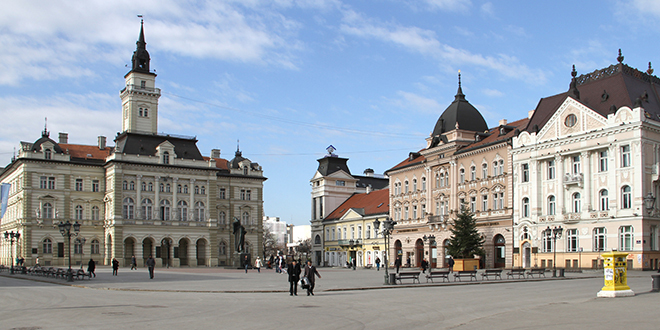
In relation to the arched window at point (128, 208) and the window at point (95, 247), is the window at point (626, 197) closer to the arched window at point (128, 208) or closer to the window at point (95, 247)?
the arched window at point (128, 208)

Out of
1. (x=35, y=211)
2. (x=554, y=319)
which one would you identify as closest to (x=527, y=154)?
(x=554, y=319)

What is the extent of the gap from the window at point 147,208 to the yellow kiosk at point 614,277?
220 feet

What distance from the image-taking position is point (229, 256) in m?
89.1

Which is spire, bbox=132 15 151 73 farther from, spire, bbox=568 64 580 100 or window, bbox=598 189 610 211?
window, bbox=598 189 610 211

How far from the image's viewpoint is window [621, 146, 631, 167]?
46.5 meters

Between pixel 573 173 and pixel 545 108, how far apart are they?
811 cm

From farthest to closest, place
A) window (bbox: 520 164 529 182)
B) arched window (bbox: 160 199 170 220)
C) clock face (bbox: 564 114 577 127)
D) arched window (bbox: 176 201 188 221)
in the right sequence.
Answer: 1. arched window (bbox: 176 201 188 221)
2. arched window (bbox: 160 199 170 220)
3. window (bbox: 520 164 529 182)
4. clock face (bbox: 564 114 577 127)

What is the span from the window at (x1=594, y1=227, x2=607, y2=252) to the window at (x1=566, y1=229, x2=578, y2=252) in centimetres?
188

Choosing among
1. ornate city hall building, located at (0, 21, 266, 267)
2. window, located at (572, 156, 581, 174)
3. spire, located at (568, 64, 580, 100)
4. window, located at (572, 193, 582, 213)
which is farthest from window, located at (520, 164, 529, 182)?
ornate city hall building, located at (0, 21, 266, 267)

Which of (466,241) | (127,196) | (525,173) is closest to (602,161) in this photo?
(525,173)

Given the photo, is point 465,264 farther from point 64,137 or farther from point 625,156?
point 64,137

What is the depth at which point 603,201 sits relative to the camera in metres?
48.4

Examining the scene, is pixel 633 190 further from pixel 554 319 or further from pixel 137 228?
pixel 137 228

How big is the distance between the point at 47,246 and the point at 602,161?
206 feet
